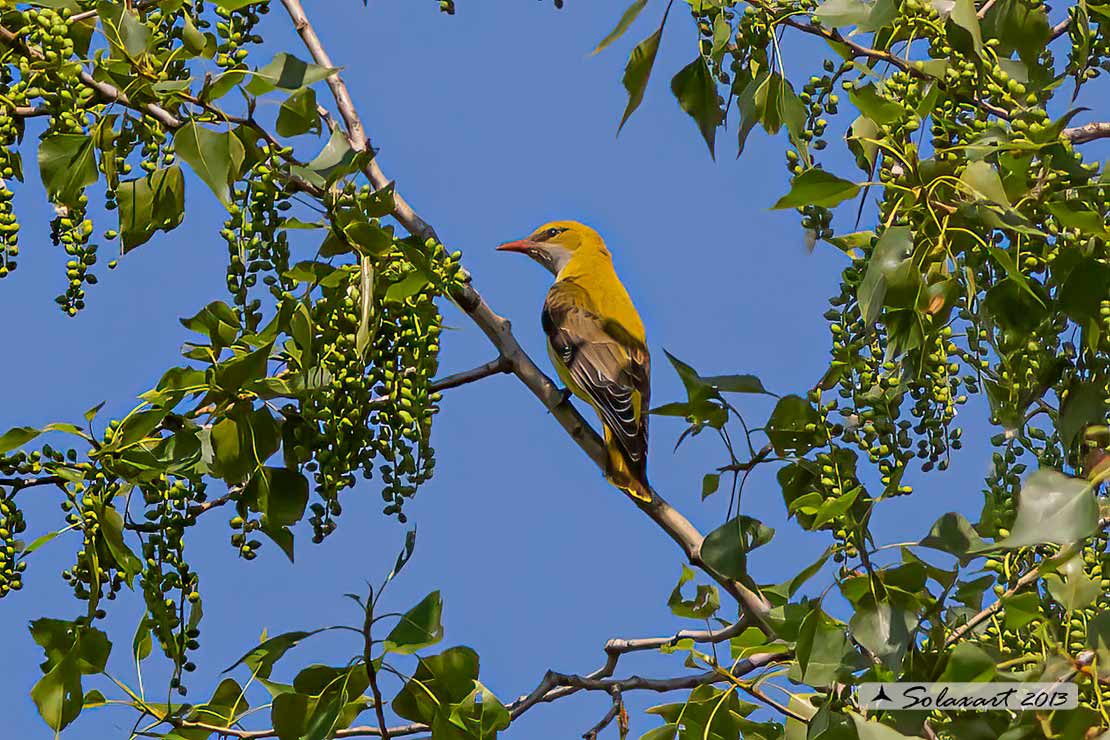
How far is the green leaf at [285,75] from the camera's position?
7.72 ft

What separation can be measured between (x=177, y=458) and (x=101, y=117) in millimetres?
658

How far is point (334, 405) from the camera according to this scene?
8.59 ft

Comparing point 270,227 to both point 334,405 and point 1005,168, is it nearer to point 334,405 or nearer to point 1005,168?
point 334,405

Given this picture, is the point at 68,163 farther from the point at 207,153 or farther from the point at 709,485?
the point at 709,485

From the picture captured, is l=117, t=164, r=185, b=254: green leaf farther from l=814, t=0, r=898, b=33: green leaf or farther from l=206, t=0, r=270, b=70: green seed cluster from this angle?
l=814, t=0, r=898, b=33: green leaf

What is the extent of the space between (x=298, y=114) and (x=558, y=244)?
174 inches

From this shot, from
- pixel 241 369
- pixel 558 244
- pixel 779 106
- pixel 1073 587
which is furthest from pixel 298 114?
pixel 558 244

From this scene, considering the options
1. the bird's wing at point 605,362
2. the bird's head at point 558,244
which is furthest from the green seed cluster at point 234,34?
the bird's head at point 558,244

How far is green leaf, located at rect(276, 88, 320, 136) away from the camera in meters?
2.57

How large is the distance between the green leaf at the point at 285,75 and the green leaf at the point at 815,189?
Result: 0.81 metres

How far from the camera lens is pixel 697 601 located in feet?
11.3

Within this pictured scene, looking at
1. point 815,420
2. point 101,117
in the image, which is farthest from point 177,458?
point 815,420

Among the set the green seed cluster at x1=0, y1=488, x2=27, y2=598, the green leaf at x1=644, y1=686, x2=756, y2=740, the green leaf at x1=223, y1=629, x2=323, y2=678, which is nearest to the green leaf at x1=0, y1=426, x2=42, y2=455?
the green seed cluster at x1=0, y1=488, x2=27, y2=598

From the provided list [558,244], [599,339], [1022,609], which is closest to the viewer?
[1022,609]
